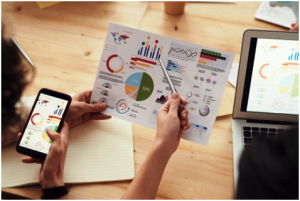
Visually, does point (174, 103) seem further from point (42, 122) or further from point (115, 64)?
point (42, 122)

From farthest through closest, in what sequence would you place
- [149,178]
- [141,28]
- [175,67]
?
[141,28], [175,67], [149,178]

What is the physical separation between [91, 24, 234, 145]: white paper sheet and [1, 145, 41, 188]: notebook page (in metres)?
0.24

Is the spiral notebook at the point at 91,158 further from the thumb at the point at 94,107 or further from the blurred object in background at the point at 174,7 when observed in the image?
the blurred object in background at the point at 174,7

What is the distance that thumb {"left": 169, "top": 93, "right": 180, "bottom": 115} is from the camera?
0.72m

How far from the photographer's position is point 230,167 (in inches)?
29.7

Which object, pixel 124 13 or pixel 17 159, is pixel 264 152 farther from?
pixel 124 13

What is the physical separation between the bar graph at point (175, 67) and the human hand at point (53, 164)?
0.32 meters

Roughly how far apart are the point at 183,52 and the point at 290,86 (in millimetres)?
278

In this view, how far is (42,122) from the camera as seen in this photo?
29.6 inches

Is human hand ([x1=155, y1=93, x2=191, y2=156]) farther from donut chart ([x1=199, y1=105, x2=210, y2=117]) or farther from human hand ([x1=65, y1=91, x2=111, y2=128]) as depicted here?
human hand ([x1=65, y1=91, x2=111, y2=128])

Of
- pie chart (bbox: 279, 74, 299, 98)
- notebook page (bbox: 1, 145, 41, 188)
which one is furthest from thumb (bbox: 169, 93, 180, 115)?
notebook page (bbox: 1, 145, 41, 188)

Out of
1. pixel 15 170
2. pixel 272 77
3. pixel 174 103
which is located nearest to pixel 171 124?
pixel 174 103

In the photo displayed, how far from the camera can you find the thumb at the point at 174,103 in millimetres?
724

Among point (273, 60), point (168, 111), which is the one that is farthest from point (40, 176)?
point (273, 60)
